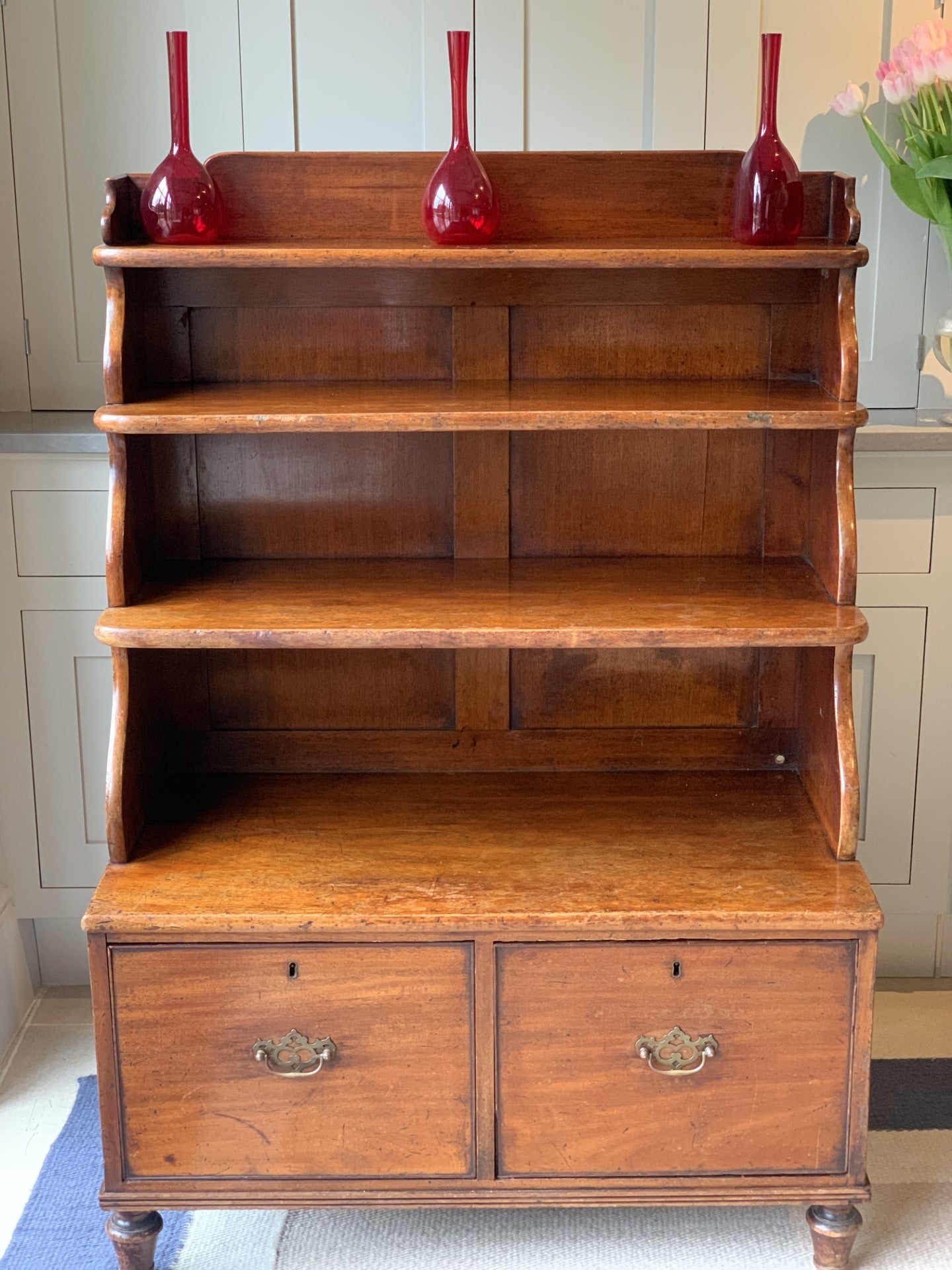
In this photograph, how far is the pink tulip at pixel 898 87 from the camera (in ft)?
7.79

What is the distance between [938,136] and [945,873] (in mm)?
1320

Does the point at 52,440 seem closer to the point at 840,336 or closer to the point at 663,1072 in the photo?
the point at 840,336

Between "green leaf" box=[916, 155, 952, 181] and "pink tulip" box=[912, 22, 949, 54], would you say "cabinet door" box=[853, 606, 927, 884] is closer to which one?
"green leaf" box=[916, 155, 952, 181]

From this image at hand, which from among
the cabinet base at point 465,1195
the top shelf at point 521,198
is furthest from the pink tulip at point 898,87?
the cabinet base at point 465,1195

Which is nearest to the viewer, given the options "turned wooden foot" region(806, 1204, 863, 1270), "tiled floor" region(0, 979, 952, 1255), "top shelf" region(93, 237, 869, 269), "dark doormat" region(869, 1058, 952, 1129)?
"top shelf" region(93, 237, 869, 269)

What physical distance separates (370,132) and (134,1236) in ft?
6.15

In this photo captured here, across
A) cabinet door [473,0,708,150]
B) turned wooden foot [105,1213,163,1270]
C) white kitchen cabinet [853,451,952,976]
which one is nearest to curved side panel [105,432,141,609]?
turned wooden foot [105,1213,163,1270]

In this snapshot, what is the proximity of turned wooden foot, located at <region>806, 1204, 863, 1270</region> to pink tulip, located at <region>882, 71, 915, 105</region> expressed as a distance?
1.74m

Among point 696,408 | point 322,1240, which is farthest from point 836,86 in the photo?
point 322,1240

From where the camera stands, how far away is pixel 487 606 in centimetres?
196

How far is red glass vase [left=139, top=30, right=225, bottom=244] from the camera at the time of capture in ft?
6.36

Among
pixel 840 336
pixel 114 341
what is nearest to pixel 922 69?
pixel 840 336

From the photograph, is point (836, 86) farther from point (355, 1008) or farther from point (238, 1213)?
point (238, 1213)

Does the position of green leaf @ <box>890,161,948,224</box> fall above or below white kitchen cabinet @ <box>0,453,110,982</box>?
above
